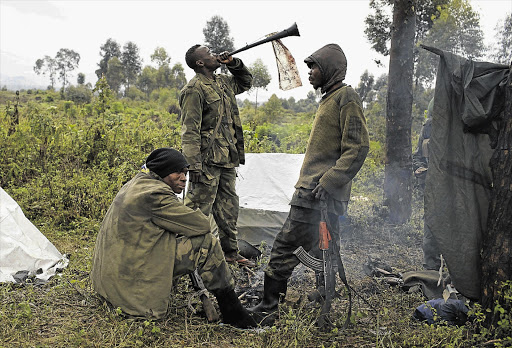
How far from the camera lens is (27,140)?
7461 millimetres

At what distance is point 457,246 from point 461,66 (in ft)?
4.02

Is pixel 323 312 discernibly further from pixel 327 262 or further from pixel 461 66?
pixel 461 66

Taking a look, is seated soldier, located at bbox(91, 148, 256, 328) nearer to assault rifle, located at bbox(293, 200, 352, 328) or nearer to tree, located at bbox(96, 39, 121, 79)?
assault rifle, located at bbox(293, 200, 352, 328)

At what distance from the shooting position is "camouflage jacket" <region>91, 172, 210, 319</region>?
2.85m

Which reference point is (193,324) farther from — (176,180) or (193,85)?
(193,85)

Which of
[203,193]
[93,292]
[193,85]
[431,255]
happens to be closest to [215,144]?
[203,193]

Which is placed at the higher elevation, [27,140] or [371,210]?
[27,140]

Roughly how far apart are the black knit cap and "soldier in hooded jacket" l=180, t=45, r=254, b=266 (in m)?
1.02

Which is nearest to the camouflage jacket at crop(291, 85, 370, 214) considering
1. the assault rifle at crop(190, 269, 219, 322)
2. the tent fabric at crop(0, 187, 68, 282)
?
the assault rifle at crop(190, 269, 219, 322)

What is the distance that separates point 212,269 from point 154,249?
0.45m

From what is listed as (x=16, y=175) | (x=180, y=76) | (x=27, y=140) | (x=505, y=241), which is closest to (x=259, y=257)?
(x=505, y=241)

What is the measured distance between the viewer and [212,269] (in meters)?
3.03

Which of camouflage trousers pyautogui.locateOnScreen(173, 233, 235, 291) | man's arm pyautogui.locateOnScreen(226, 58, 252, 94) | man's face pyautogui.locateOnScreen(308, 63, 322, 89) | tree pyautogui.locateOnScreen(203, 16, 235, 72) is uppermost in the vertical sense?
tree pyautogui.locateOnScreen(203, 16, 235, 72)

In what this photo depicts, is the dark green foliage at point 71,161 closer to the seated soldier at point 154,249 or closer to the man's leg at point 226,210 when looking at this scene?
the man's leg at point 226,210
